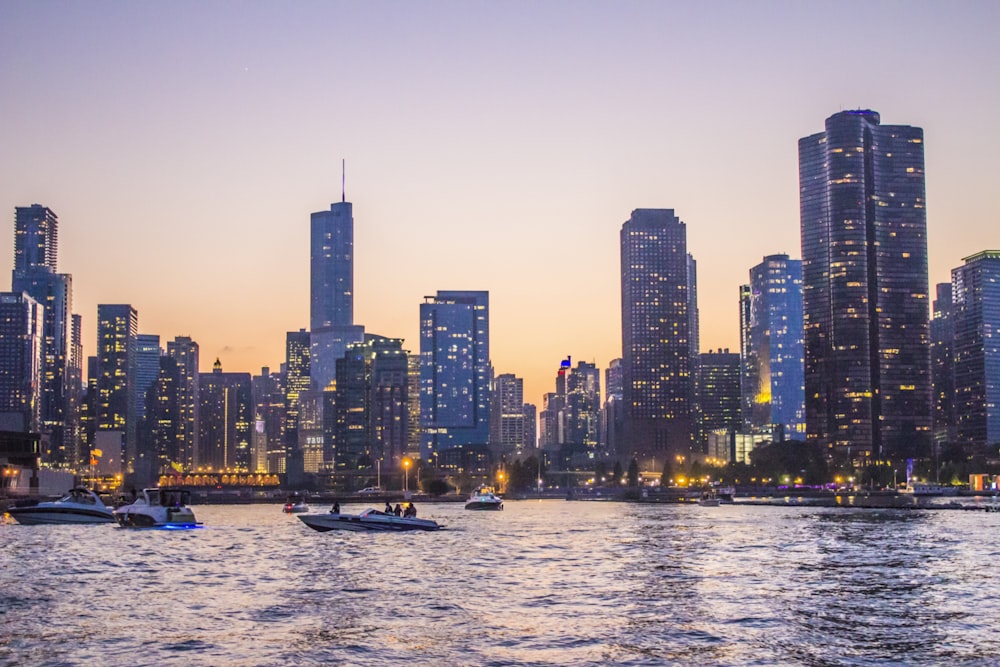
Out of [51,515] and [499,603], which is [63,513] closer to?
[51,515]

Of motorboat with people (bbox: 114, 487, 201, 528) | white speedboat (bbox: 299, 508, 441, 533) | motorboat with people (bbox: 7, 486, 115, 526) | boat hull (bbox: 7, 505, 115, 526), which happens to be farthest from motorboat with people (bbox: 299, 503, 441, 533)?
boat hull (bbox: 7, 505, 115, 526)

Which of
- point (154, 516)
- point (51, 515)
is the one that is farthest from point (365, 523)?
point (51, 515)

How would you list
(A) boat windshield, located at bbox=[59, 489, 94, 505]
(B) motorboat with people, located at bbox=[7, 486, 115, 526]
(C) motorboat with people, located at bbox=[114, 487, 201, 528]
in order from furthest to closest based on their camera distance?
(A) boat windshield, located at bbox=[59, 489, 94, 505]
(B) motorboat with people, located at bbox=[7, 486, 115, 526]
(C) motorboat with people, located at bbox=[114, 487, 201, 528]

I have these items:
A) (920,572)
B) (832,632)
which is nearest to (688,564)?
(920,572)

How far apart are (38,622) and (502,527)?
9381 cm

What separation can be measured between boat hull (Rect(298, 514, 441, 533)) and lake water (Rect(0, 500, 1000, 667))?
10190mm

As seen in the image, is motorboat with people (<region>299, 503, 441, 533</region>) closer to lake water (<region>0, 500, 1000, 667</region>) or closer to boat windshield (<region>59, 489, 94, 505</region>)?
lake water (<region>0, 500, 1000, 667</region>)

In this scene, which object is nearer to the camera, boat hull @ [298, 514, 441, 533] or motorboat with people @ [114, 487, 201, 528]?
boat hull @ [298, 514, 441, 533]

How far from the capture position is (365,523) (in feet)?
380

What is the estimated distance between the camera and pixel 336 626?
4853 cm

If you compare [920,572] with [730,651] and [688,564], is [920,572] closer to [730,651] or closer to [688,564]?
[688,564]

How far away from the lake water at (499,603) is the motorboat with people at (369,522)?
10.2m

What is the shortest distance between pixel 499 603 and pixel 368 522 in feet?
202

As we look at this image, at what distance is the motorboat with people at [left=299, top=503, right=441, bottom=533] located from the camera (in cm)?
11581
